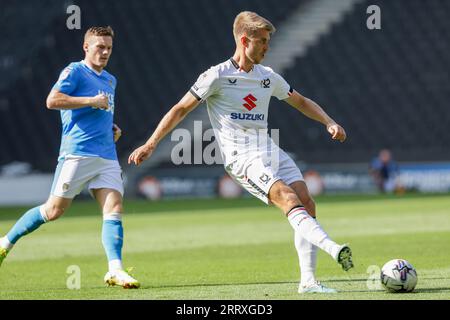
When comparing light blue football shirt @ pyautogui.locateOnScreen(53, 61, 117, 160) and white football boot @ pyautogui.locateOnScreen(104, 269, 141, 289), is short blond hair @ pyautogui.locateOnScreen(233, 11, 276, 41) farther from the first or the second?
white football boot @ pyautogui.locateOnScreen(104, 269, 141, 289)

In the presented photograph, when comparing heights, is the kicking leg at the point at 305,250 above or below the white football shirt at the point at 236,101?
below

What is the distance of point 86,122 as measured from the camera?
307 inches

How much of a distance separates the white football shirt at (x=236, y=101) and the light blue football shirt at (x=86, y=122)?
118 centimetres

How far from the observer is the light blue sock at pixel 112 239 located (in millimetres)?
7465

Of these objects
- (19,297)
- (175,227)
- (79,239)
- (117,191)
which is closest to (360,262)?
(117,191)

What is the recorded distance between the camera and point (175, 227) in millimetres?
15078

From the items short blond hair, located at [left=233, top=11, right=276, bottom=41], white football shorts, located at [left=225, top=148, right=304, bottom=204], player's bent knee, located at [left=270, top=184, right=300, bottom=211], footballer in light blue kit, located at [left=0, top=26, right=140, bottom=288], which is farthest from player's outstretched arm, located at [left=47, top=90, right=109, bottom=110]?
player's bent knee, located at [left=270, top=184, right=300, bottom=211]

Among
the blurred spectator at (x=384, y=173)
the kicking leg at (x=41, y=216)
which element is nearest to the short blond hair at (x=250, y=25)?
the kicking leg at (x=41, y=216)

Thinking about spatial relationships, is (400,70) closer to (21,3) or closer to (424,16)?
(424,16)

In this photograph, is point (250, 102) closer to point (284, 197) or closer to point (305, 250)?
point (284, 197)

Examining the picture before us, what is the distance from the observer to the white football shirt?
698 cm

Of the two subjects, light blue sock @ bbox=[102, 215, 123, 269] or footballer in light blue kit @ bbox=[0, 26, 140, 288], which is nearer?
light blue sock @ bbox=[102, 215, 123, 269]

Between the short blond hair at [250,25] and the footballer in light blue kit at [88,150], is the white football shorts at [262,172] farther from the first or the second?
the footballer in light blue kit at [88,150]

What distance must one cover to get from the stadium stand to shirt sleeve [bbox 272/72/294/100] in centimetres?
1973
